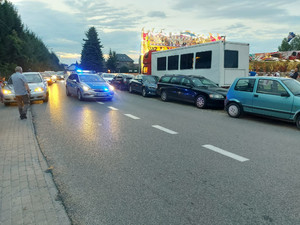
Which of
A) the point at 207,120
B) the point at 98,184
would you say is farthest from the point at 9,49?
the point at 98,184

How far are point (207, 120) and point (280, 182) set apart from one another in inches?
207

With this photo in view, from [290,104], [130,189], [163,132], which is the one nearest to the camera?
[130,189]

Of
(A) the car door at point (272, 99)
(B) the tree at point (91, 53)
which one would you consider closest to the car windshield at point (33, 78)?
(A) the car door at point (272, 99)

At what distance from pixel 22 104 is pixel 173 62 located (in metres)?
10.6

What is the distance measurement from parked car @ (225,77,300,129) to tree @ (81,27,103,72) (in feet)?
216

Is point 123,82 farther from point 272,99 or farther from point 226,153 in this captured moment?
point 226,153

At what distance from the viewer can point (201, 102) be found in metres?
12.1

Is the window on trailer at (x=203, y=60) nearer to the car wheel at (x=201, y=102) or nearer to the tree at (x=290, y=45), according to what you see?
the car wheel at (x=201, y=102)

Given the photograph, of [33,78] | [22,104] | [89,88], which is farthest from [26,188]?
[33,78]

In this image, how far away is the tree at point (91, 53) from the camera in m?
71.2

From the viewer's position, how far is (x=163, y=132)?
708 cm

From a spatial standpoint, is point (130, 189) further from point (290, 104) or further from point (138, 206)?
point (290, 104)

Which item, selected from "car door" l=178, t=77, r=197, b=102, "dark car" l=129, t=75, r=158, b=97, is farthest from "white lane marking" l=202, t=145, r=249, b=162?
"dark car" l=129, t=75, r=158, b=97

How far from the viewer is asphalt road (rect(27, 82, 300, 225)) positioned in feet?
9.98
